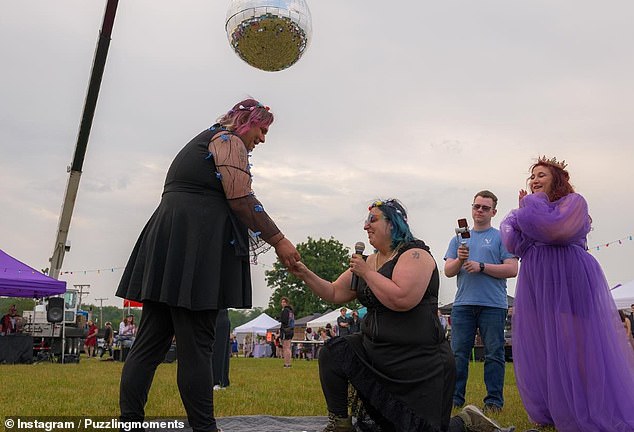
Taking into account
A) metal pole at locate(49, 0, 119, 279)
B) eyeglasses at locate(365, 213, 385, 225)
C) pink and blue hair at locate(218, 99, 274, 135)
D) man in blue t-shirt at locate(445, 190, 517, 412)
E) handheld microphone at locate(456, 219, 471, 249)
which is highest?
metal pole at locate(49, 0, 119, 279)

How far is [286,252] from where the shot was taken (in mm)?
3412

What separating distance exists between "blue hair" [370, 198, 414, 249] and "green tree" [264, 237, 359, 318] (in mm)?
54830

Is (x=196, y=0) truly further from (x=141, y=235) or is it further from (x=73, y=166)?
(x=73, y=166)

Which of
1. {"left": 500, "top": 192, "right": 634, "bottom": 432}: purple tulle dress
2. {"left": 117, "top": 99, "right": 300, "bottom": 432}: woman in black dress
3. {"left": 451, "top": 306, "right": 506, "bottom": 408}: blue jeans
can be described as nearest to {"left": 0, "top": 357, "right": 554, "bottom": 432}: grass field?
{"left": 451, "top": 306, "right": 506, "bottom": 408}: blue jeans

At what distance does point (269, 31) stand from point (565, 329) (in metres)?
2.74

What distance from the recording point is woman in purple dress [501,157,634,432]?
3.82 m

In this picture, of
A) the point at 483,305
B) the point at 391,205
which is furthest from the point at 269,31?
the point at 483,305

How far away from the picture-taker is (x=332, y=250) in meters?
64.6

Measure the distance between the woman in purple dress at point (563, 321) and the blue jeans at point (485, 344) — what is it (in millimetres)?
744

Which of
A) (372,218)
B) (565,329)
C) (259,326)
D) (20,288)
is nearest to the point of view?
(372,218)

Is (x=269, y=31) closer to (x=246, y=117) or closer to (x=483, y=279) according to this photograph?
(x=246, y=117)

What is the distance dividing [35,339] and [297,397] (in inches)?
498

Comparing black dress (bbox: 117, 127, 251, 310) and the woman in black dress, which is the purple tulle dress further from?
black dress (bbox: 117, 127, 251, 310)

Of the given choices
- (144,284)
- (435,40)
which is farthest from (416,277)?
(435,40)
